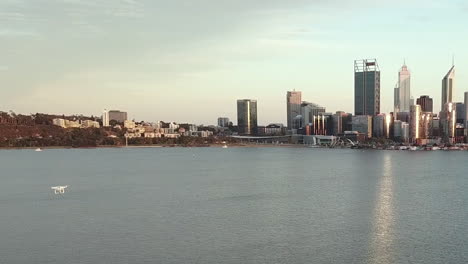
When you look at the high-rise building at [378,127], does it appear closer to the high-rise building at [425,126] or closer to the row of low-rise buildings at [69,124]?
the high-rise building at [425,126]

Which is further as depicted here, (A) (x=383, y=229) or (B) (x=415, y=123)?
(B) (x=415, y=123)

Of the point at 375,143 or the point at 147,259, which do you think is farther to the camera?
the point at 375,143

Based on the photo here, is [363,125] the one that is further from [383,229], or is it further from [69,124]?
[383,229]

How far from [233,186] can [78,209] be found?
15503 mm

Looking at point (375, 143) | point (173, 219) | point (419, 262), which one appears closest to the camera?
point (419, 262)

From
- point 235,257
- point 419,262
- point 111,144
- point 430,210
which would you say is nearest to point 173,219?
point 235,257

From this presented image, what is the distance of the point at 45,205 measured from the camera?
30.8 metres

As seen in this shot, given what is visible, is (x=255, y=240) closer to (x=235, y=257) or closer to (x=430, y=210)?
(x=235, y=257)

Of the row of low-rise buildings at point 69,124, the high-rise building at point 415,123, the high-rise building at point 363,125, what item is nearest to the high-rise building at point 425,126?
the high-rise building at point 415,123

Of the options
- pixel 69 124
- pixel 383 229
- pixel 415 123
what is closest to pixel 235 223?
pixel 383 229

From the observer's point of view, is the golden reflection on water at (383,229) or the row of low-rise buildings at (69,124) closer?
the golden reflection on water at (383,229)

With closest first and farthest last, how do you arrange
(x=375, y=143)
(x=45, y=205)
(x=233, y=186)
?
(x=45, y=205)
(x=233, y=186)
(x=375, y=143)

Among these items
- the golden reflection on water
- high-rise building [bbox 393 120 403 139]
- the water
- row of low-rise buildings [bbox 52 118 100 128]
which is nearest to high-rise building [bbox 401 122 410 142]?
high-rise building [bbox 393 120 403 139]

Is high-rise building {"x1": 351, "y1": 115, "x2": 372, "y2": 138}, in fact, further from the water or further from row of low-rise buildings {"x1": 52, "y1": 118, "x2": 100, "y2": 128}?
the water
